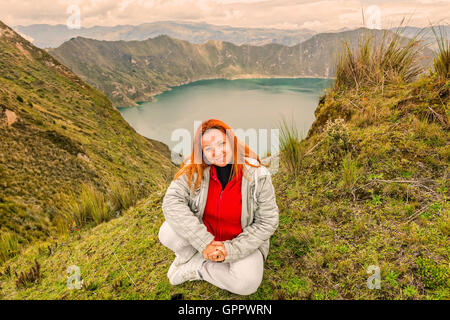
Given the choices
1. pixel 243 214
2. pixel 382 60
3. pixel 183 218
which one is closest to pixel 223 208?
pixel 243 214

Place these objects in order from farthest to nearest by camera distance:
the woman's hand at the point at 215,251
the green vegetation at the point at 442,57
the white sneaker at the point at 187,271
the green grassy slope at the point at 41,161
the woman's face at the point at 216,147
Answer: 1. the green grassy slope at the point at 41,161
2. the green vegetation at the point at 442,57
3. the white sneaker at the point at 187,271
4. the woman's face at the point at 216,147
5. the woman's hand at the point at 215,251

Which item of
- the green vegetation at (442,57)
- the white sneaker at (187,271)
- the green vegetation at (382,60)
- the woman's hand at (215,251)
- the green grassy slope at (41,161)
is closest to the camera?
the woman's hand at (215,251)

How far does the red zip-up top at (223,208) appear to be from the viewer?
7.06ft

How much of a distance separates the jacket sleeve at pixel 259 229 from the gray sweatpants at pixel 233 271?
10cm

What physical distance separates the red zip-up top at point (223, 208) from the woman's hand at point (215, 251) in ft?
0.71

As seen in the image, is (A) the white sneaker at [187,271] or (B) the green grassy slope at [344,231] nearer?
(B) the green grassy slope at [344,231]

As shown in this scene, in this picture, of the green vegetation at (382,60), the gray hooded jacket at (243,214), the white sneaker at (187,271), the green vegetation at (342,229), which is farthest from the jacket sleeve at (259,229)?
the green vegetation at (382,60)

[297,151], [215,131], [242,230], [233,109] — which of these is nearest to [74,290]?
[242,230]

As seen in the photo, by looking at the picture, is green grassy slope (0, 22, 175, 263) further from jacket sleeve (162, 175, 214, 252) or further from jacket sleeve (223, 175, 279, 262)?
jacket sleeve (223, 175, 279, 262)

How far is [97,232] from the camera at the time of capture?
3.77 m

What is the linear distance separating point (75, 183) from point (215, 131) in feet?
33.6

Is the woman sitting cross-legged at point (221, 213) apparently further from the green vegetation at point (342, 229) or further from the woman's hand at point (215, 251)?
the green vegetation at point (342, 229)

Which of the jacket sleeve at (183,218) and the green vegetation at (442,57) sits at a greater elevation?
the green vegetation at (442,57)

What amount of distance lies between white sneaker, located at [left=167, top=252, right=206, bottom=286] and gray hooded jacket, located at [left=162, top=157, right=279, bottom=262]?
26 centimetres
